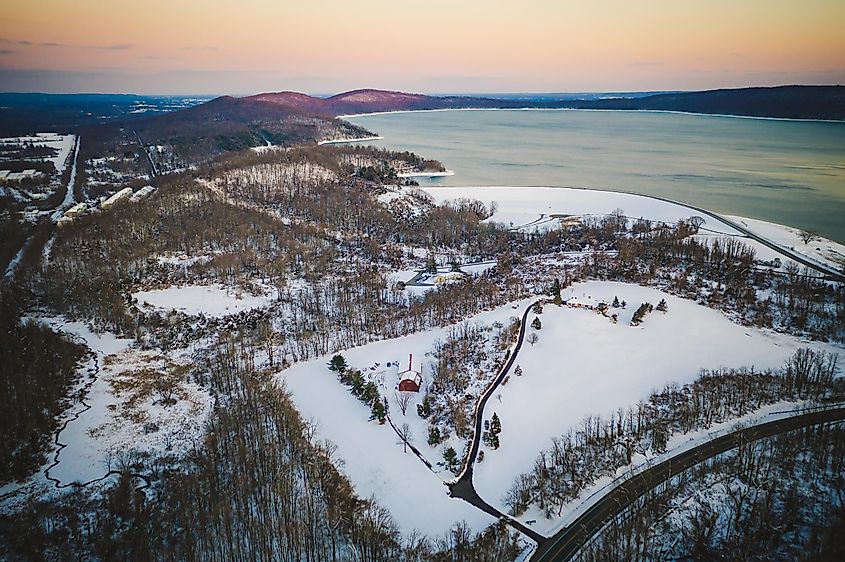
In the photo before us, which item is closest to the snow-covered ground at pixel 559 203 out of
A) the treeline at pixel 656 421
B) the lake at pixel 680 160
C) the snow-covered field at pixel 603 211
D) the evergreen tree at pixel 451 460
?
the snow-covered field at pixel 603 211

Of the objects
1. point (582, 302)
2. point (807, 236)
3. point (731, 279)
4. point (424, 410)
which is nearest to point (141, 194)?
point (582, 302)

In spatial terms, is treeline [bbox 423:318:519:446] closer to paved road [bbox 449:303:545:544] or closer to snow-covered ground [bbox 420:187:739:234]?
paved road [bbox 449:303:545:544]

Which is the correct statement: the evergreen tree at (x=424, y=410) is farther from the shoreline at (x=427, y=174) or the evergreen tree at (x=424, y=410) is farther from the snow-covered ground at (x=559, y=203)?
the shoreline at (x=427, y=174)

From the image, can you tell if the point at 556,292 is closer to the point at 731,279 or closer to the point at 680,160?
the point at 731,279

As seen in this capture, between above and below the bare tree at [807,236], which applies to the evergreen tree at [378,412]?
below

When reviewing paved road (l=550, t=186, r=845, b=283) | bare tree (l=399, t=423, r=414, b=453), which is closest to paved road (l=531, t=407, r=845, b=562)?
bare tree (l=399, t=423, r=414, b=453)
